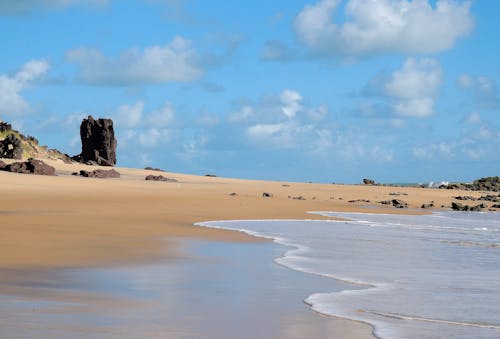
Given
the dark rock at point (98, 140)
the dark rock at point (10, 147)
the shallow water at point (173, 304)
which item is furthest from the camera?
the dark rock at point (98, 140)

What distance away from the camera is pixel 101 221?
17156 mm

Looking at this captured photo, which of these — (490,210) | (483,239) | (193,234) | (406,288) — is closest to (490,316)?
(406,288)

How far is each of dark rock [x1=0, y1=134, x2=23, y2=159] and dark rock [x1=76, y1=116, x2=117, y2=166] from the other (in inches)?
372

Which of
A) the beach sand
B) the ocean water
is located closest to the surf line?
the ocean water

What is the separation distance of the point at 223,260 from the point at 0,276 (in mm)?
3280

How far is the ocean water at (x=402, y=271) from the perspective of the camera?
6.61 meters

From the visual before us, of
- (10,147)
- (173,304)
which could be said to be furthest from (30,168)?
(173,304)

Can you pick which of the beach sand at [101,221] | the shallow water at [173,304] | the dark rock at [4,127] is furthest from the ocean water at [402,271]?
the dark rock at [4,127]

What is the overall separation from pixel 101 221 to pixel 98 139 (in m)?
36.1

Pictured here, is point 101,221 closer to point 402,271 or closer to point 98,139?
point 402,271

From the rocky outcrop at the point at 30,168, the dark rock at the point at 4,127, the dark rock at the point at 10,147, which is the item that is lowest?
the rocky outcrop at the point at 30,168

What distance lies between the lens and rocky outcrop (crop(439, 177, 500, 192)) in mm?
55263

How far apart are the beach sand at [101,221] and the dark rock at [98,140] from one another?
1622 centimetres

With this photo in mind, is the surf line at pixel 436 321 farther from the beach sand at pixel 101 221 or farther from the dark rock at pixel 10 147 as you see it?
the dark rock at pixel 10 147
